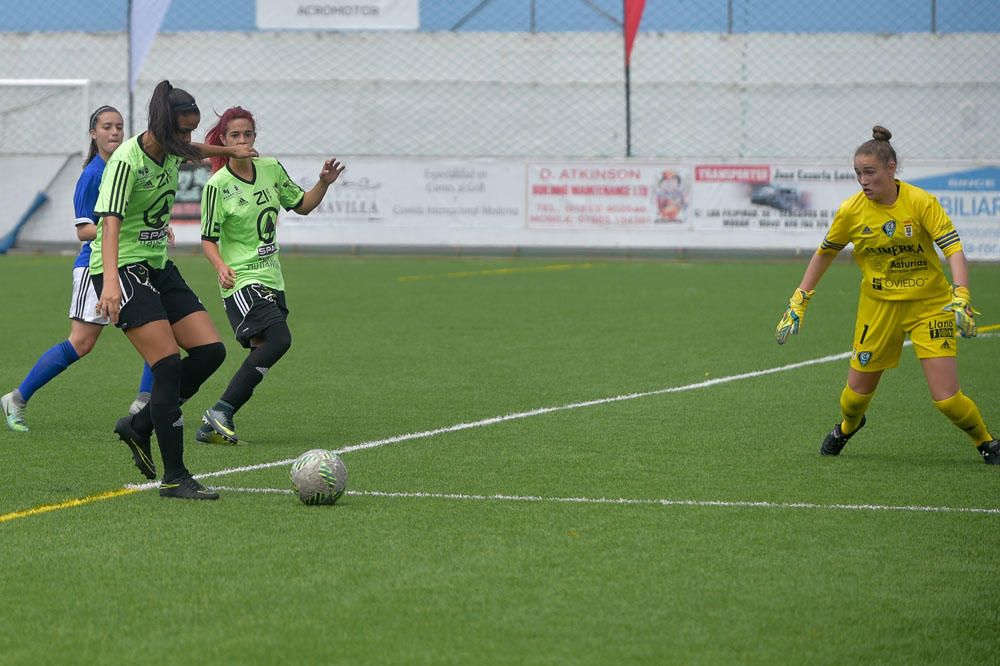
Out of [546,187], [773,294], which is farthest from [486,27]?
[773,294]

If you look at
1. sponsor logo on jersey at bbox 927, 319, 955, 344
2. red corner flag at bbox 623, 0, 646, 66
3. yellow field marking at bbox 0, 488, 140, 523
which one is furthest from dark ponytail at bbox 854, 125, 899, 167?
red corner flag at bbox 623, 0, 646, 66

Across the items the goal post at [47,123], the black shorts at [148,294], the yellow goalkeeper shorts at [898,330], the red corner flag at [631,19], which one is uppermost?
the red corner flag at [631,19]

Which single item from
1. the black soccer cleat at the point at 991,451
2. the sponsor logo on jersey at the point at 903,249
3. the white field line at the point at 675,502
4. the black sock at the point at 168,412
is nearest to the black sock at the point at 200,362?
the black sock at the point at 168,412

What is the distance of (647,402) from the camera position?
9.91 m

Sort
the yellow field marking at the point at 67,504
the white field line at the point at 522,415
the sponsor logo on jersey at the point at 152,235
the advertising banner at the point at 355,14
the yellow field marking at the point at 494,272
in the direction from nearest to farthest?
the yellow field marking at the point at 67,504 → the sponsor logo on jersey at the point at 152,235 → the white field line at the point at 522,415 → the yellow field marking at the point at 494,272 → the advertising banner at the point at 355,14

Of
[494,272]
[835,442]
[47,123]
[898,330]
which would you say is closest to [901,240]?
[898,330]

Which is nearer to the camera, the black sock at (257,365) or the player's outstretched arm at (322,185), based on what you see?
the player's outstretched arm at (322,185)

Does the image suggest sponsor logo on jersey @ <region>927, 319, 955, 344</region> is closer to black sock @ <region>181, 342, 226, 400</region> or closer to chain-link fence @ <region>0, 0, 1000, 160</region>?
black sock @ <region>181, 342, 226, 400</region>

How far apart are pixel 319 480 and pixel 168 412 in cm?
78

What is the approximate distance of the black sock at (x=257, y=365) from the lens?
8.52 metres

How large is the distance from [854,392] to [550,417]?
6.67 feet

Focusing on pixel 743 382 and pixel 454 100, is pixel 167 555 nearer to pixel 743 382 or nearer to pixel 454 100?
pixel 743 382

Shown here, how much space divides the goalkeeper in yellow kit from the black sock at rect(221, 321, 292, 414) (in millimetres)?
2807

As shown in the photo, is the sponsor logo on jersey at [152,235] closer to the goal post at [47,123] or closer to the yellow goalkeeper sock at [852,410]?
the yellow goalkeeper sock at [852,410]
